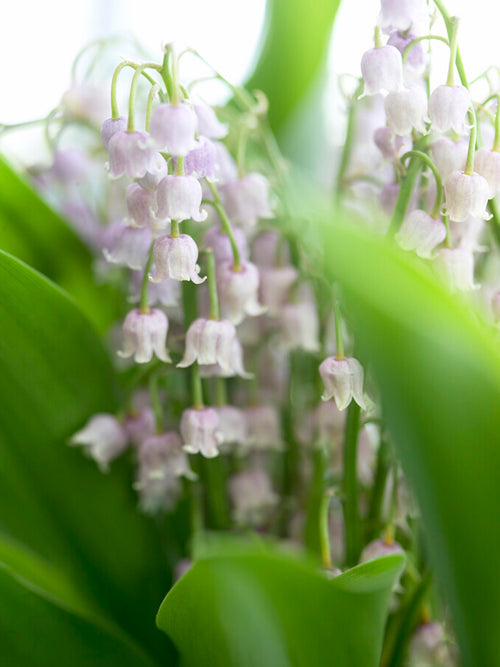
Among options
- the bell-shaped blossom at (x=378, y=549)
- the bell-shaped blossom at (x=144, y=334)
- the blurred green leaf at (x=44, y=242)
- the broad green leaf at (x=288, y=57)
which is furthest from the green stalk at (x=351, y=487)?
→ the broad green leaf at (x=288, y=57)

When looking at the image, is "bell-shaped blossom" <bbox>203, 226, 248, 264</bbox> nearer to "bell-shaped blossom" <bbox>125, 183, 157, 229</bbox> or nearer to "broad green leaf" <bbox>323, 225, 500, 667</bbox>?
"bell-shaped blossom" <bbox>125, 183, 157, 229</bbox>

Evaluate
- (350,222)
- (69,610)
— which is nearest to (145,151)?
(350,222)

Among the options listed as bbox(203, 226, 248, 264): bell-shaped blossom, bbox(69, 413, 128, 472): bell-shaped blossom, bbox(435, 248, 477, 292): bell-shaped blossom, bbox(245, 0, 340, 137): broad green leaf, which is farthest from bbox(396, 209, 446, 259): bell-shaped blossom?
bbox(245, 0, 340, 137): broad green leaf

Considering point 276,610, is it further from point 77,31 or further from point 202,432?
point 77,31

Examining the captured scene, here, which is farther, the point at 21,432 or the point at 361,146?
the point at 361,146

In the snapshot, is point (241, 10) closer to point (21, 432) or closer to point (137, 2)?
point (137, 2)

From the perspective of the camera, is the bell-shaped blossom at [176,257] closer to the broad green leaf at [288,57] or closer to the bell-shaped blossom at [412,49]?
the bell-shaped blossom at [412,49]

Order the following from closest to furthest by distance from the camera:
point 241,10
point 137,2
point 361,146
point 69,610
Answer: point 69,610
point 361,146
point 241,10
point 137,2

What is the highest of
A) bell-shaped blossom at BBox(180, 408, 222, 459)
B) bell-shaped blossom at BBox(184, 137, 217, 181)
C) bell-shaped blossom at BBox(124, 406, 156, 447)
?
bell-shaped blossom at BBox(184, 137, 217, 181)
